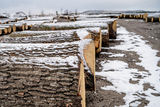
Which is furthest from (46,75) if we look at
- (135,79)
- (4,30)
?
(4,30)

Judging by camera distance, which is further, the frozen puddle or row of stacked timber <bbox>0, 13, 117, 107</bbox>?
the frozen puddle

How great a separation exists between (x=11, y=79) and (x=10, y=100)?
0.95ft

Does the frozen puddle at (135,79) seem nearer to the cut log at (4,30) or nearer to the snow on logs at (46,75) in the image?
the snow on logs at (46,75)

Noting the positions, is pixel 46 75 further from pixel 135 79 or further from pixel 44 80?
pixel 135 79

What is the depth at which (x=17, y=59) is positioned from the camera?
7.89 ft

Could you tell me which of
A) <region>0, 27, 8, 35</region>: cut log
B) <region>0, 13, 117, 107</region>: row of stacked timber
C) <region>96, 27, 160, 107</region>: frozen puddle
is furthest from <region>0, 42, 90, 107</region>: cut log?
<region>0, 27, 8, 35</region>: cut log

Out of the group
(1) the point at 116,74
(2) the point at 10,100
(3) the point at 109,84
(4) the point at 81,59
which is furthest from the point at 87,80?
(1) the point at 116,74

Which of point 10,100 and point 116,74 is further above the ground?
point 10,100

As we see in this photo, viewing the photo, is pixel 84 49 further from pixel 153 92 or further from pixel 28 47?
pixel 153 92

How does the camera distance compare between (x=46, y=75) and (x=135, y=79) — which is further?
(x=135, y=79)

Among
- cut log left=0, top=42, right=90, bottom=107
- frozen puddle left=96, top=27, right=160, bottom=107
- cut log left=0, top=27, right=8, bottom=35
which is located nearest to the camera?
cut log left=0, top=42, right=90, bottom=107

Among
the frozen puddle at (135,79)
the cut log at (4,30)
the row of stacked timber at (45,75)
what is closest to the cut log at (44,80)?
the row of stacked timber at (45,75)

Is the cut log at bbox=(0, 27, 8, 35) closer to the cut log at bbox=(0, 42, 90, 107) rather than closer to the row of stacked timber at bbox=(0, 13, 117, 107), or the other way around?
the row of stacked timber at bbox=(0, 13, 117, 107)

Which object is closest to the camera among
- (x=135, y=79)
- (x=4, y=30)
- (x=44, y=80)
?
(x=44, y=80)
